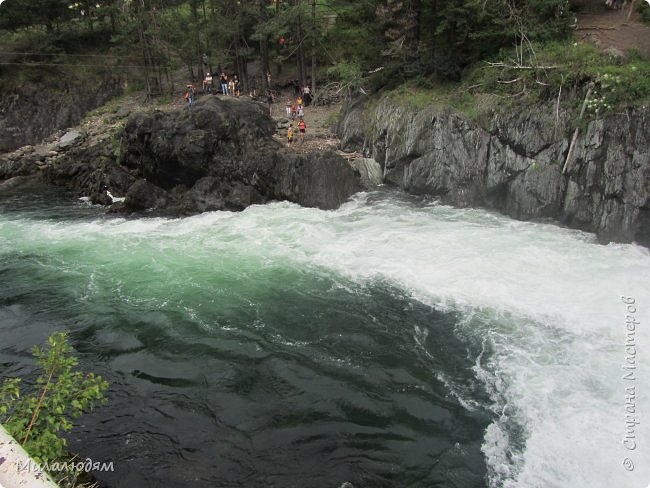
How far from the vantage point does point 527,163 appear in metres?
19.8

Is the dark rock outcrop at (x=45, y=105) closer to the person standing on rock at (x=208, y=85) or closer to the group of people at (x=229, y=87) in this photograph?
the person standing on rock at (x=208, y=85)

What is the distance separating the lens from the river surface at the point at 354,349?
28.9 feet

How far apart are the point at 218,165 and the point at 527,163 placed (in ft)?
48.8

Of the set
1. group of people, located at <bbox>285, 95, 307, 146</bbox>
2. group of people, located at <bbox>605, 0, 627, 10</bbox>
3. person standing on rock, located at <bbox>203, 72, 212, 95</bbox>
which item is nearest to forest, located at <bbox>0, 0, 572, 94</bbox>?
person standing on rock, located at <bbox>203, 72, 212, 95</bbox>

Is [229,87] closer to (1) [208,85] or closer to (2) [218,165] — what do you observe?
(1) [208,85]

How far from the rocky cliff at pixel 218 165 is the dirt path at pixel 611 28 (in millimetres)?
12745

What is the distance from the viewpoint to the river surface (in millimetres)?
8805

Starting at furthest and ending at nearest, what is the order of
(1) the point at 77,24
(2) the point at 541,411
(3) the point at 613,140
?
(1) the point at 77,24 < (3) the point at 613,140 < (2) the point at 541,411

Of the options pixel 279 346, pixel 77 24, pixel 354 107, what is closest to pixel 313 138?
pixel 354 107

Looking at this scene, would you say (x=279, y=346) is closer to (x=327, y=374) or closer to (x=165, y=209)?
(x=327, y=374)

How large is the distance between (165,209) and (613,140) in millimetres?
20053

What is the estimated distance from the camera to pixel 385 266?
16078 millimetres

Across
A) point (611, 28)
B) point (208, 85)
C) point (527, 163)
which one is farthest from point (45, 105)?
point (611, 28)

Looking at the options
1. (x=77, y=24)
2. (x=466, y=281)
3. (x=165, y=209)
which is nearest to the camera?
(x=466, y=281)
